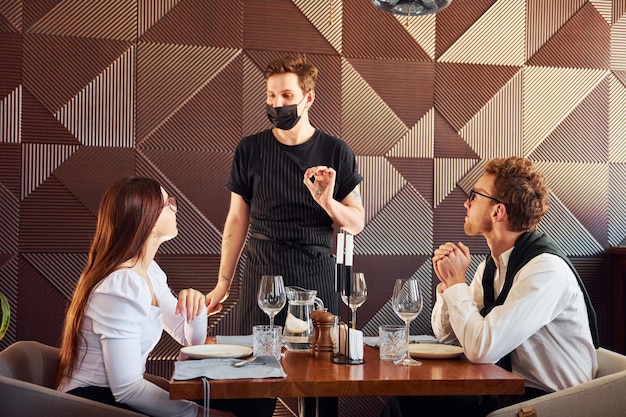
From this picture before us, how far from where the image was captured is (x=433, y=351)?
2.66 meters

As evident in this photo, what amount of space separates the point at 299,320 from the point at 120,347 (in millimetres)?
743

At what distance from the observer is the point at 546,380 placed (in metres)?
2.64

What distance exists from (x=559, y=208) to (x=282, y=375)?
3640mm

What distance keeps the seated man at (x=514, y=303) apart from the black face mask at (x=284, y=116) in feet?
3.60

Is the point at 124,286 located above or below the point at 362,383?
above

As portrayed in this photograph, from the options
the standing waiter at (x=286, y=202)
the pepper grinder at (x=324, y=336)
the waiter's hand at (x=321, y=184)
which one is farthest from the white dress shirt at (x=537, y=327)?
the standing waiter at (x=286, y=202)

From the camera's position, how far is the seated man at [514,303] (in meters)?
2.52

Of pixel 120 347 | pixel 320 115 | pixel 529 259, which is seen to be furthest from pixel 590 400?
pixel 320 115

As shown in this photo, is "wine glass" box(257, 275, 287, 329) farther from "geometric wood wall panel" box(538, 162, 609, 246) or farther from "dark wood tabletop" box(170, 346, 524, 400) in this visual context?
"geometric wood wall panel" box(538, 162, 609, 246)

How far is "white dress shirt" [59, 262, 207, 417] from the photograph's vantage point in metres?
Result: 2.24

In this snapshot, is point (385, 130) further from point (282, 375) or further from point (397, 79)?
point (282, 375)

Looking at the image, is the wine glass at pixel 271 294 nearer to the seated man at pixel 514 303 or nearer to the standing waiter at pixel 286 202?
the seated man at pixel 514 303

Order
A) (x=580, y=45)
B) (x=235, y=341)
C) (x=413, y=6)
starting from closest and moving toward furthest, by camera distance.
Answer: (x=235, y=341)
(x=413, y=6)
(x=580, y=45)

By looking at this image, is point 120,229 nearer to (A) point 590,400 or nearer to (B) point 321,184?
(B) point 321,184
